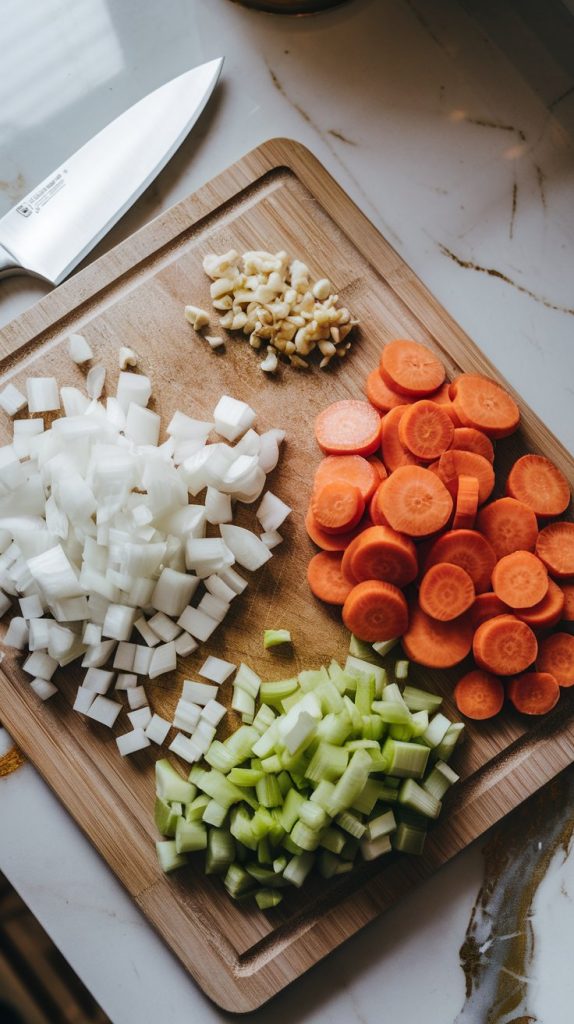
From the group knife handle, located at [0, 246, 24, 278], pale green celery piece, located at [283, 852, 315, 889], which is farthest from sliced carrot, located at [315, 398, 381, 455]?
pale green celery piece, located at [283, 852, 315, 889]

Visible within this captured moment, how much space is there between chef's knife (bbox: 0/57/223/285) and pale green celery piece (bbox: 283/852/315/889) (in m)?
1.43

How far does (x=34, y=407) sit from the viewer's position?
81.4 inches

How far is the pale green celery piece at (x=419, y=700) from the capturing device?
198 cm

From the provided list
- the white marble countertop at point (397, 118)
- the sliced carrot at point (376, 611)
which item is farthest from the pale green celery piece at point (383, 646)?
the white marble countertop at point (397, 118)

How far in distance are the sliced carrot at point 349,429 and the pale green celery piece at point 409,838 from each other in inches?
33.2

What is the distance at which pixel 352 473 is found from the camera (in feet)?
6.61

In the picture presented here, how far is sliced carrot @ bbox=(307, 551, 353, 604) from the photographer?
2000 mm

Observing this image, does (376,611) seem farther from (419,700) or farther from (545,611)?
(545,611)

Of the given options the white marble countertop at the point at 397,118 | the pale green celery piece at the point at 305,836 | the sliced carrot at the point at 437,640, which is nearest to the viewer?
the pale green celery piece at the point at 305,836

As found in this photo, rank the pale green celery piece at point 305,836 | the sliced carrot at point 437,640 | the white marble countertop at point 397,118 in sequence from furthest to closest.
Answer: the white marble countertop at point 397,118 < the sliced carrot at point 437,640 < the pale green celery piece at point 305,836

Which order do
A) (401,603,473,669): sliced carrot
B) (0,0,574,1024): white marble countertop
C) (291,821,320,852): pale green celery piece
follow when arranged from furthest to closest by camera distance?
(0,0,574,1024): white marble countertop
(401,603,473,669): sliced carrot
(291,821,320,852): pale green celery piece

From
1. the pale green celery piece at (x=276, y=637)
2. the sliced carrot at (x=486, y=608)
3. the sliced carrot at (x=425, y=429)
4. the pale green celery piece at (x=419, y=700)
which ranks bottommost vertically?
the pale green celery piece at (x=419, y=700)

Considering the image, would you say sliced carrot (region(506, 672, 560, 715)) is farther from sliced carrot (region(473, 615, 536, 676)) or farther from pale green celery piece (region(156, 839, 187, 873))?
pale green celery piece (region(156, 839, 187, 873))

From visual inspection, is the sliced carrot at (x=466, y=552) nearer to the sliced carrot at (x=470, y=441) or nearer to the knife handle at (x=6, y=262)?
the sliced carrot at (x=470, y=441)
